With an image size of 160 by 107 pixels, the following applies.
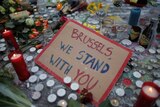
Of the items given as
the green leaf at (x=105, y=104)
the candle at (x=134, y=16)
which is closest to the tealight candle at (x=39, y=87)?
the green leaf at (x=105, y=104)

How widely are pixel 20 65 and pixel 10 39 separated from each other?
19cm

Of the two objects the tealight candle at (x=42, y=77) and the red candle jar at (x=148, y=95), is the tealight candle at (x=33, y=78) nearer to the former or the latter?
the tealight candle at (x=42, y=77)

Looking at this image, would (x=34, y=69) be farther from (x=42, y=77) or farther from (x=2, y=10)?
(x=2, y=10)

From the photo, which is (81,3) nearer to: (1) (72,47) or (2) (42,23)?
(2) (42,23)

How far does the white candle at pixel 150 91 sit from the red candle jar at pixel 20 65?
471 millimetres

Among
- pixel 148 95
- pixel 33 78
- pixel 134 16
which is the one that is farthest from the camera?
pixel 134 16

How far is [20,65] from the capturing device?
26.1 inches

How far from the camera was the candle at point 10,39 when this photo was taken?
2.52 ft

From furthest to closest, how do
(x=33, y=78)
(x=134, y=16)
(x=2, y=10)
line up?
1. (x=2, y=10)
2. (x=134, y=16)
3. (x=33, y=78)

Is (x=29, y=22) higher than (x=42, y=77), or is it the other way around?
(x=29, y=22)

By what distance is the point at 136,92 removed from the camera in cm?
64

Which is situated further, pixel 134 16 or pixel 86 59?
pixel 134 16

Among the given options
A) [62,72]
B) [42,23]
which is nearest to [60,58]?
[62,72]

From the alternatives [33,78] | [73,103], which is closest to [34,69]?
[33,78]
